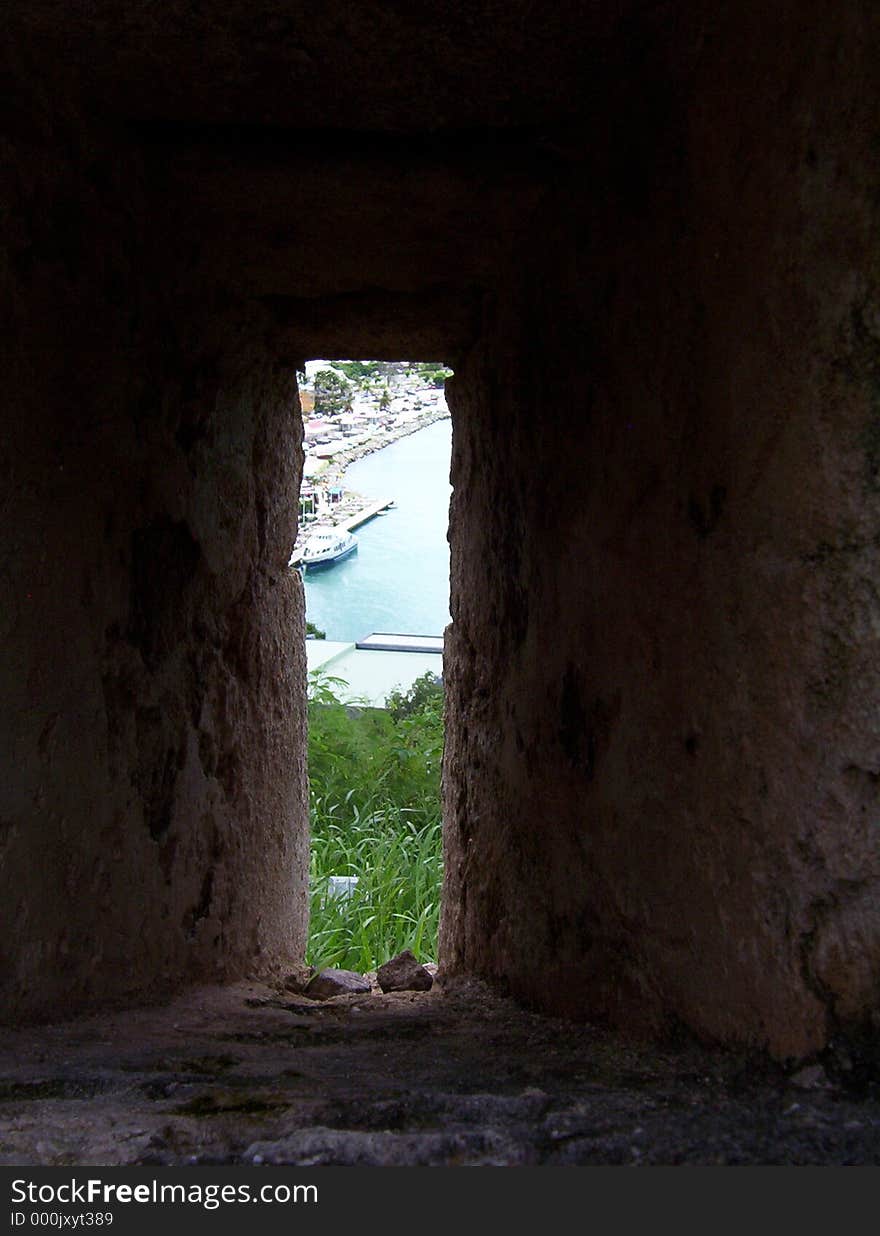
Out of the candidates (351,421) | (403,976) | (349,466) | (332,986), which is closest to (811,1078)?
(332,986)

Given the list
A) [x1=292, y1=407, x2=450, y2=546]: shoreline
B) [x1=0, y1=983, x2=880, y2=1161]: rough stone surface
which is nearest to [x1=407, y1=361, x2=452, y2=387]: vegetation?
[x1=292, y1=407, x2=450, y2=546]: shoreline

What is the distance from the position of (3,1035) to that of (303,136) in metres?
1.33

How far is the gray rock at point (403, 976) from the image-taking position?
2512 millimetres

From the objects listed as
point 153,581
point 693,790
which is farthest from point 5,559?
point 693,790

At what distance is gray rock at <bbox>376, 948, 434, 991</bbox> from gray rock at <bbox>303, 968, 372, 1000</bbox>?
71 mm

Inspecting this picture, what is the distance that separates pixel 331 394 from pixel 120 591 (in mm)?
3164

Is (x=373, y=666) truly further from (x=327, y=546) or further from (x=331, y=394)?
(x=331, y=394)

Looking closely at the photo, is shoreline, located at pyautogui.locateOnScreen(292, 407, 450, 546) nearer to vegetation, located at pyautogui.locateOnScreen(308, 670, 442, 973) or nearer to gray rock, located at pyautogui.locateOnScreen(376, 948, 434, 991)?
vegetation, located at pyautogui.locateOnScreen(308, 670, 442, 973)

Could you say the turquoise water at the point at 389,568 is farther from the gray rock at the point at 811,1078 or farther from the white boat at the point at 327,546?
the gray rock at the point at 811,1078

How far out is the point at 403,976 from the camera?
259 centimetres

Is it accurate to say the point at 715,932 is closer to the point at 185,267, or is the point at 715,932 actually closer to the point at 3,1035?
the point at 3,1035

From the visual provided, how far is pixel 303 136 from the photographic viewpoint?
1.57 metres

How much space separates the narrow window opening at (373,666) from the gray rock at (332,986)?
0.95 m

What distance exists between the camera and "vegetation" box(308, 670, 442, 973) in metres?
3.55
